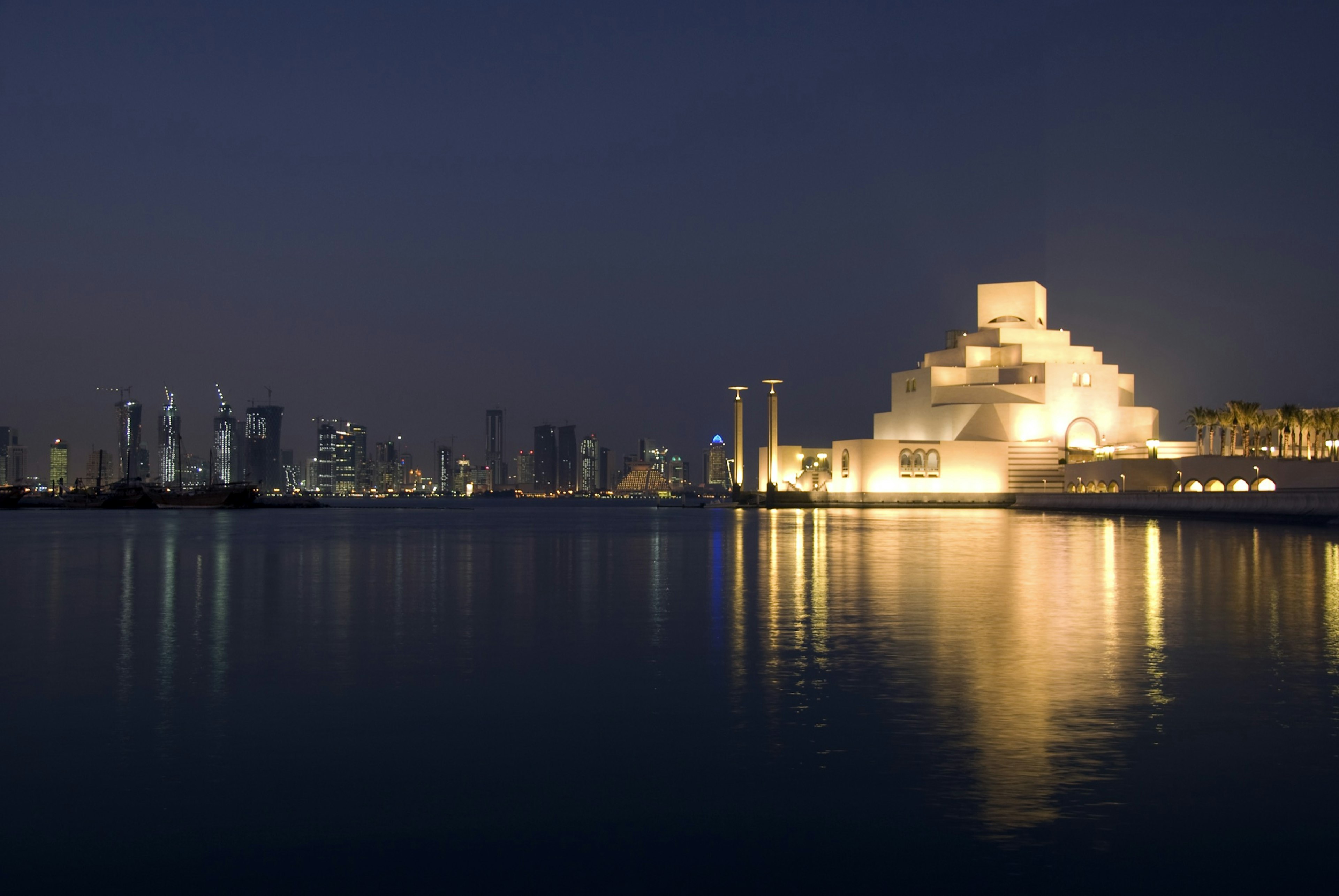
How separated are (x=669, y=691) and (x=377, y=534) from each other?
4067cm

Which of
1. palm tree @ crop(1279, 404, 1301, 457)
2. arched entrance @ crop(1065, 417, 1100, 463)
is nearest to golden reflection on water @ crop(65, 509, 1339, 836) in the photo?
palm tree @ crop(1279, 404, 1301, 457)

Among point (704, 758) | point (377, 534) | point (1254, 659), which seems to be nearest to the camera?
point (704, 758)

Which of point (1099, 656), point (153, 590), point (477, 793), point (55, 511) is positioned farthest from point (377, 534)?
point (55, 511)

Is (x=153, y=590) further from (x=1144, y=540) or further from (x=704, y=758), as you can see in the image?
(x=1144, y=540)

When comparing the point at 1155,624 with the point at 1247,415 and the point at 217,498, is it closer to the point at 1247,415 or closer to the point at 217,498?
the point at 1247,415

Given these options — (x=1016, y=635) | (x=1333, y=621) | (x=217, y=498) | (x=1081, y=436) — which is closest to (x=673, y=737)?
(x=1016, y=635)

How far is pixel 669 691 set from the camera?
10602 mm

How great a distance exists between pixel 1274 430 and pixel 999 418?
21775mm

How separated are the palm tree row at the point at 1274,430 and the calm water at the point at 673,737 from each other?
229 feet

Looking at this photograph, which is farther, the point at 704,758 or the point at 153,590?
the point at 153,590

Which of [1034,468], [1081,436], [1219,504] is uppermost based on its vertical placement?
[1081,436]

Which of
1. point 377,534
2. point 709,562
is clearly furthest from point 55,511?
point 709,562

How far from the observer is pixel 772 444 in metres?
116

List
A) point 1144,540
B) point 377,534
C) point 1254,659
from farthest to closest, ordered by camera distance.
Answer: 1. point 377,534
2. point 1144,540
3. point 1254,659
